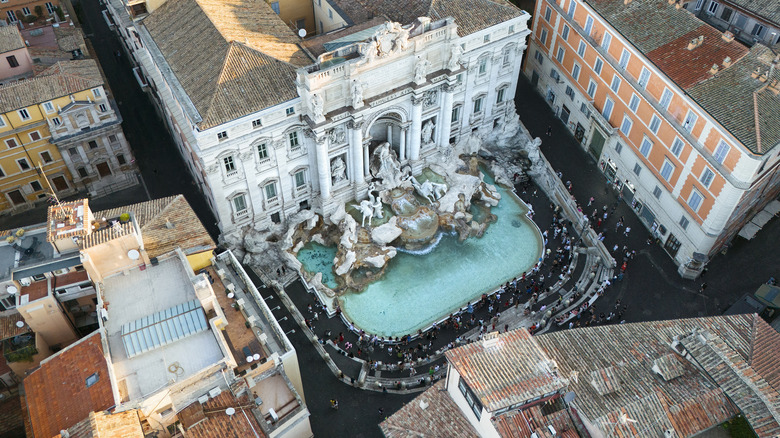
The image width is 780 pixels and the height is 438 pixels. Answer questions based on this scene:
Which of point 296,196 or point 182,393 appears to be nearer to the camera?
point 182,393

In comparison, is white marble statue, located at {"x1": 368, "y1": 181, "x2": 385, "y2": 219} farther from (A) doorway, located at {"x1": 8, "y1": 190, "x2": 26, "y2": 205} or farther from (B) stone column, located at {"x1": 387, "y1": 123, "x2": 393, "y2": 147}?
(A) doorway, located at {"x1": 8, "y1": 190, "x2": 26, "y2": 205}

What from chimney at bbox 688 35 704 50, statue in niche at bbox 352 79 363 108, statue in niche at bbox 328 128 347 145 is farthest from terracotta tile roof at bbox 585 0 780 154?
statue in niche at bbox 328 128 347 145

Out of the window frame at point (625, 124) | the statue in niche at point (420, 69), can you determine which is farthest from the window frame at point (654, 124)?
the statue in niche at point (420, 69)

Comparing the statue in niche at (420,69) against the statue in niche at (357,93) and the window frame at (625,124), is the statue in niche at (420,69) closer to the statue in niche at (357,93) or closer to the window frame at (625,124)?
the statue in niche at (357,93)

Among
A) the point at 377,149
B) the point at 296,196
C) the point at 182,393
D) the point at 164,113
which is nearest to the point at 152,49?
the point at 164,113

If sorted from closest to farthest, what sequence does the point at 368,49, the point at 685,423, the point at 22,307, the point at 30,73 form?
the point at 685,423
the point at 22,307
the point at 368,49
the point at 30,73

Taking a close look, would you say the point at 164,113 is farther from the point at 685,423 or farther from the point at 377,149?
the point at 685,423
